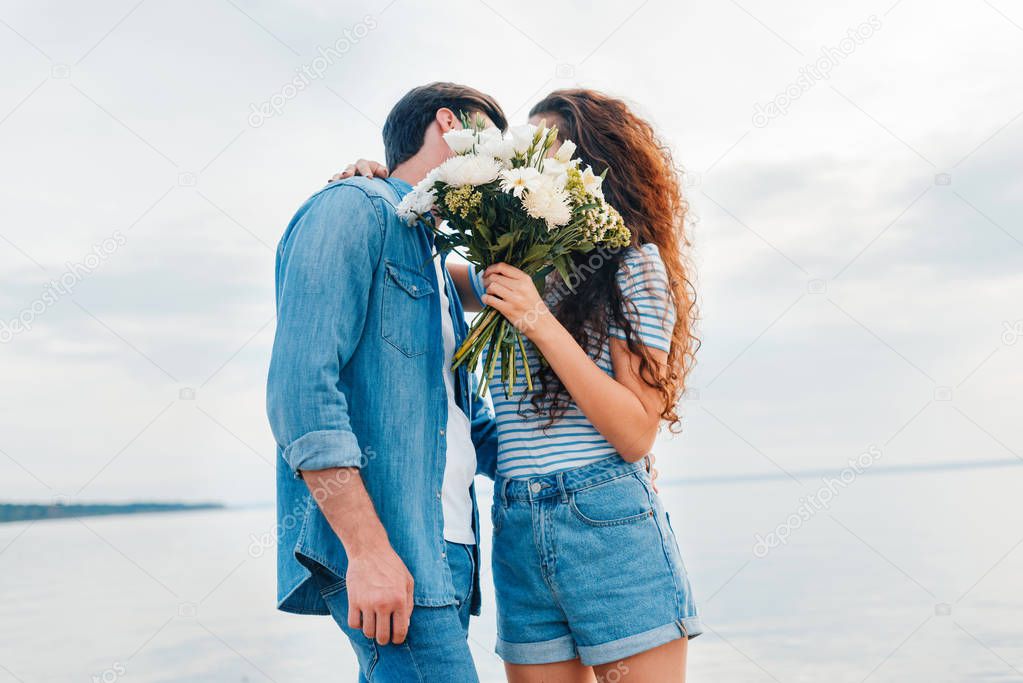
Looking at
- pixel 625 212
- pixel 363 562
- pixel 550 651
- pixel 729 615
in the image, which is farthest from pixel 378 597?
pixel 729 615

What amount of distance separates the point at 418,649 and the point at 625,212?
1180mm

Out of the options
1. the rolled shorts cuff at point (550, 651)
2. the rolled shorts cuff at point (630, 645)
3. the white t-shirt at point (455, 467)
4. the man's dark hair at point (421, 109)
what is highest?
the man's dark hair at point (421, 109)

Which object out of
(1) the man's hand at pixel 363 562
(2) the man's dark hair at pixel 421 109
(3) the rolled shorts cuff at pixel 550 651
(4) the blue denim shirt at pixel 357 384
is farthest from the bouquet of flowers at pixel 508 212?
(3) the rolled shorts cuff at pixel 550 651

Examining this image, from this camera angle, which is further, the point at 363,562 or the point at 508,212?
the point at 508,212

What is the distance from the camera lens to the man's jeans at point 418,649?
5.18 feet

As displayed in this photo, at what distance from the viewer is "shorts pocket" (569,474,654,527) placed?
1834mm

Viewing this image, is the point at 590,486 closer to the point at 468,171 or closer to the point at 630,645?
A: the point at 630,645

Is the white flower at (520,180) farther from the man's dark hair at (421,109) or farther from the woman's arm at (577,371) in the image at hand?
the man's dark hair at (421,109)

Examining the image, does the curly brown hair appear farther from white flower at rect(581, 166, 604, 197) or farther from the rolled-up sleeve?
the rolled-up sleeve

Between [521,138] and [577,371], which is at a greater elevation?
[521,138]

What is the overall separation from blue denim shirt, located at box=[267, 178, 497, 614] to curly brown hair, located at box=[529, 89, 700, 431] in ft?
1.21

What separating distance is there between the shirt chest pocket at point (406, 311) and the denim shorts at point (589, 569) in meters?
0.42

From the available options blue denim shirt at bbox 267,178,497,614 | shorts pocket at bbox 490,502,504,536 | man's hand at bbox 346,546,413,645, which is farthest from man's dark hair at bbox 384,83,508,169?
man's hand at bbox 346,546,413,645

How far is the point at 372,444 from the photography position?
65.4 inches
